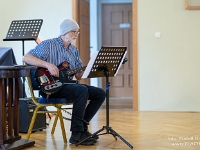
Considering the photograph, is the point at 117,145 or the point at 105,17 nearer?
the point at 117,145

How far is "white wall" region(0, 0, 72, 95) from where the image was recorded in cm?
588

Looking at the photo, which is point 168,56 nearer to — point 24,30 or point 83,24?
point 83,24

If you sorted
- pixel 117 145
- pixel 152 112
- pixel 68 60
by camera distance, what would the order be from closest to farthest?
pixel 117 145 < pixel 68 60 < pixel 152 112

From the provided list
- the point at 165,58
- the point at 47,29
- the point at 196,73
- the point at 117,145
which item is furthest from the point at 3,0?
the point at 117,145

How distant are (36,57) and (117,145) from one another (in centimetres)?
104

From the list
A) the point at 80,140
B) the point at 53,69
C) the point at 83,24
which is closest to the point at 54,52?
the point at 53,69

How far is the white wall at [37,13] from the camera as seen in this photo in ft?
19.3

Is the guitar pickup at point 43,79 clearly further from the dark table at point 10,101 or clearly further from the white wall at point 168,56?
the white wall at point 168,56

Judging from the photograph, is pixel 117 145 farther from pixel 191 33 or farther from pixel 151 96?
pixel 191 33

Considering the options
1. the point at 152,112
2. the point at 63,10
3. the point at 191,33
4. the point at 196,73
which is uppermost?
the point at 63,10

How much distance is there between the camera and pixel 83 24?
20.3 ft

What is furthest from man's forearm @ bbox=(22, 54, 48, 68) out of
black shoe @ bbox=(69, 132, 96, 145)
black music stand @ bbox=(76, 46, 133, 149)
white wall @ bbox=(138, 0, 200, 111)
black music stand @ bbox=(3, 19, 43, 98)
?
white wall @ bbox=(138, 0, 200, 111)

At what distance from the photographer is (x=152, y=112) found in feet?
17.7

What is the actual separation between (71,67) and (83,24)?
2.88m
